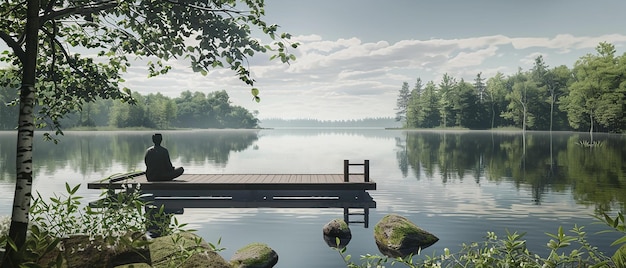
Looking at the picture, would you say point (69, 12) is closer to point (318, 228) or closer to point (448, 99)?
point (318, 228)

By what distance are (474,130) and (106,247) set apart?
13688cm

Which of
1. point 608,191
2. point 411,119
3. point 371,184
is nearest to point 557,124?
point 411,119

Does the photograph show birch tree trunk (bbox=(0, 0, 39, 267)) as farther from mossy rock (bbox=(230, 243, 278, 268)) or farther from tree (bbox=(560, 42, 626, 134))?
tree (bbox=(560, 42, 626, 134))

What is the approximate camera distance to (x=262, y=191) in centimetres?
1781

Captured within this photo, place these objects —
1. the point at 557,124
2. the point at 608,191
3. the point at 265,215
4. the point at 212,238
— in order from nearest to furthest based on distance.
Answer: the point at 212,238 → the point at 265,215 → the point at 608,191 → the point at 557,124

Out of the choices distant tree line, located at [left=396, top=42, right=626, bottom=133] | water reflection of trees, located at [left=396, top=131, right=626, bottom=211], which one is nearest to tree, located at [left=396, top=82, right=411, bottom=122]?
distant tree line, located at [left=396, top=42, right=626, bottom=133]

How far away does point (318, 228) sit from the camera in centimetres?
1576

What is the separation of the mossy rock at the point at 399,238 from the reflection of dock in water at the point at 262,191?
2.51 m

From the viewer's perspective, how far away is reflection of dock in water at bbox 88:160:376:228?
16.8 m

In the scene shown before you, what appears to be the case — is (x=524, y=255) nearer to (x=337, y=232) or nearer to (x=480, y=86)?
(x=337, y=232)

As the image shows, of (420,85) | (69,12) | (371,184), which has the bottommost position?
(371,184)

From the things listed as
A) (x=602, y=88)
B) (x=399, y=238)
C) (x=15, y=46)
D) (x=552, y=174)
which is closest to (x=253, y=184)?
(x=399, y=238)

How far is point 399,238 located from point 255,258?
430 cm

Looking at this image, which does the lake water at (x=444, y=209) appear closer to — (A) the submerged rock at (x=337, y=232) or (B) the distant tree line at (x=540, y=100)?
(A) the submerged rock at (x=337, y=232)
